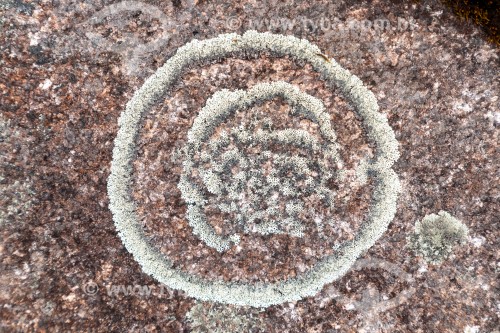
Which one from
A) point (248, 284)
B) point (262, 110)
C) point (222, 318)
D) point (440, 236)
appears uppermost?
point (262, 110)

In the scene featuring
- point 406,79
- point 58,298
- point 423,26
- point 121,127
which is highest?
point 423,26

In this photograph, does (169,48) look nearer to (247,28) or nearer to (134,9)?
(134,9)

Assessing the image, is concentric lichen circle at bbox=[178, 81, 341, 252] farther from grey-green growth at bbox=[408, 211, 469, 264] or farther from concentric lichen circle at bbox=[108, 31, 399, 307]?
grey-green growth at bbox=[408, 211, 469, 264]

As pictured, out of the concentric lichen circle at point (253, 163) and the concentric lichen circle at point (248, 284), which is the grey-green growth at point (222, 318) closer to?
the concentric lichen circle at point (248, 284)

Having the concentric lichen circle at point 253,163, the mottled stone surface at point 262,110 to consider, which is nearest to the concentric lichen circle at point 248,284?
the mottled stone surface at point 262,110

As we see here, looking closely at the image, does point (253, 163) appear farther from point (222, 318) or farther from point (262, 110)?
point (222, 318)

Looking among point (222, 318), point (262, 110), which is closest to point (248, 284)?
point (222, 318)

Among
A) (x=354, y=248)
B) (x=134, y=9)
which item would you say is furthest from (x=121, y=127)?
(x=354, y=248)
